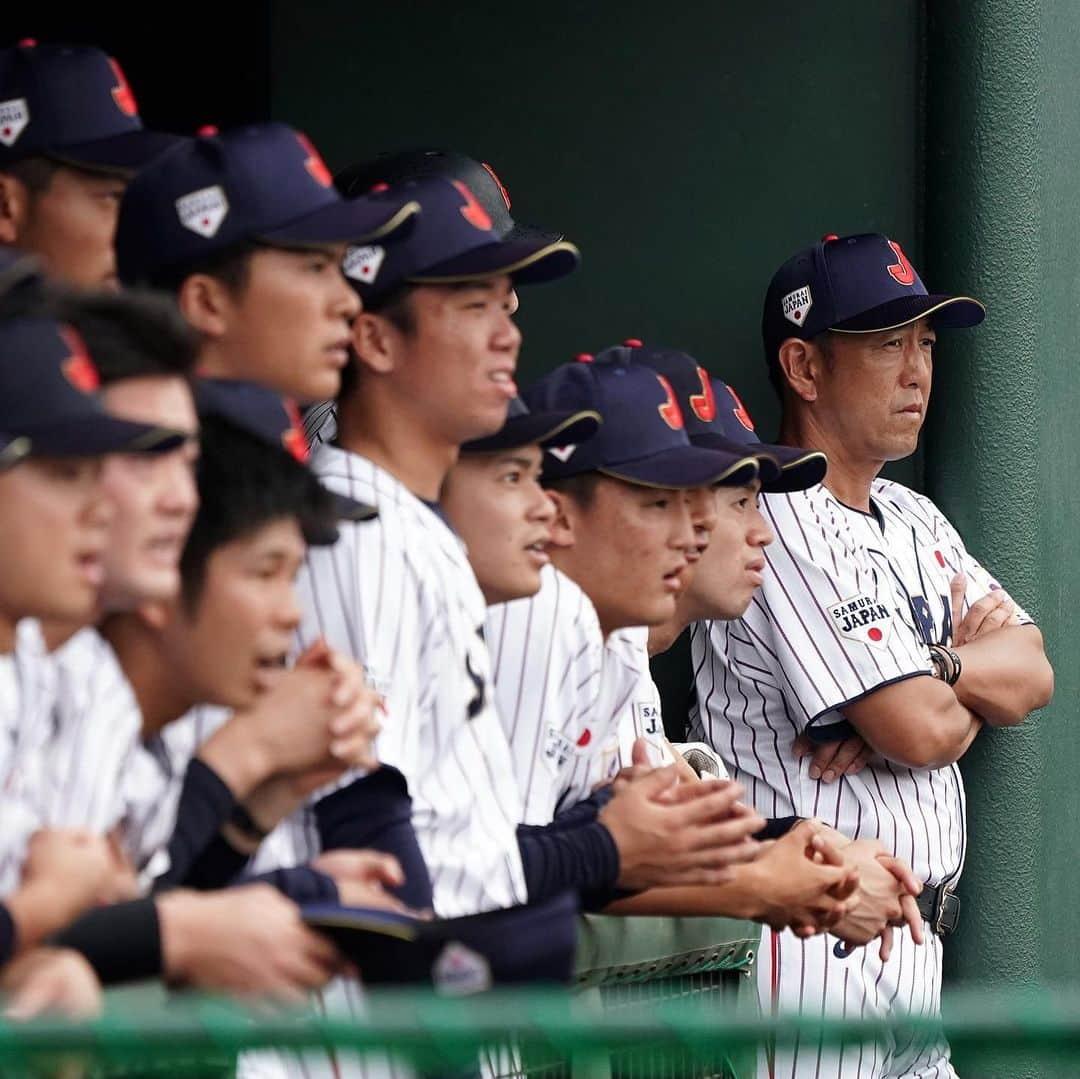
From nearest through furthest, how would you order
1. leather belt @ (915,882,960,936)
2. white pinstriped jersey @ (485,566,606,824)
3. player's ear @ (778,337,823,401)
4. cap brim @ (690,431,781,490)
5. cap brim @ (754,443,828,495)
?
white pinstriped jersey @ (485,566,606,824) < cap brim @ (690,431,781,490) < cap brim @ (754,443,828,495) < leather belt @ (915,882,960,936) < player's ear @ (778,337,823,401)

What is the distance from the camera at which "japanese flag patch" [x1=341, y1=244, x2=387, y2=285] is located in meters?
3.19

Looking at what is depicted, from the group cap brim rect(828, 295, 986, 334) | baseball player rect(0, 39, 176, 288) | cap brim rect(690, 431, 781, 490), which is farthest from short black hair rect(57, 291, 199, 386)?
cap brim rect(828, 295, 986, 334)

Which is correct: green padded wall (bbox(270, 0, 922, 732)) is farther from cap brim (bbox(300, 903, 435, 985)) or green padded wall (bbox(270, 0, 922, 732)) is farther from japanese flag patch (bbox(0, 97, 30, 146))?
cap brim (bbox(300, 903, 435, 985))

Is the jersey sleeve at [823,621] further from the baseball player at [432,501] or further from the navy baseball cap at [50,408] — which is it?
the navy baseball cap at [50,408]

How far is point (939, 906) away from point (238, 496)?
246 centimetres

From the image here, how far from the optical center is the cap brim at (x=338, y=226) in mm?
2910

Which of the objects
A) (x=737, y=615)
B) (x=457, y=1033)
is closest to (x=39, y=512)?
(x=457, y=1033)

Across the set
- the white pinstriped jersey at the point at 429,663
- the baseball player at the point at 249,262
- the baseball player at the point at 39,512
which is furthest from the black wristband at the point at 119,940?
the baseball player at the point at 249,262

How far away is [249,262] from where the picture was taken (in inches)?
115

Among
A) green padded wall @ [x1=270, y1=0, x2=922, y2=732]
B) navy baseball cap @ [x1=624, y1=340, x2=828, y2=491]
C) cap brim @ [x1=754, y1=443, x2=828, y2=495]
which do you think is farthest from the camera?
green padded wall @ [x1=270, y1=0, x2=922, y2=732]

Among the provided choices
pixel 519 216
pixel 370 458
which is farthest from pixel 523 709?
pixel 519 216

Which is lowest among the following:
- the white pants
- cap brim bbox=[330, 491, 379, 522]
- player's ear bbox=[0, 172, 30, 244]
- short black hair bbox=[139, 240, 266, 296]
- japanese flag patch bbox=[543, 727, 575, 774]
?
the white pants

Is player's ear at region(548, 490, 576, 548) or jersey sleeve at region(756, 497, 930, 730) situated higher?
player's ear at region(548, 490, 576, 548)

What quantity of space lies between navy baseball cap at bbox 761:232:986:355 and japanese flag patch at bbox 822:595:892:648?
624 millimetres
